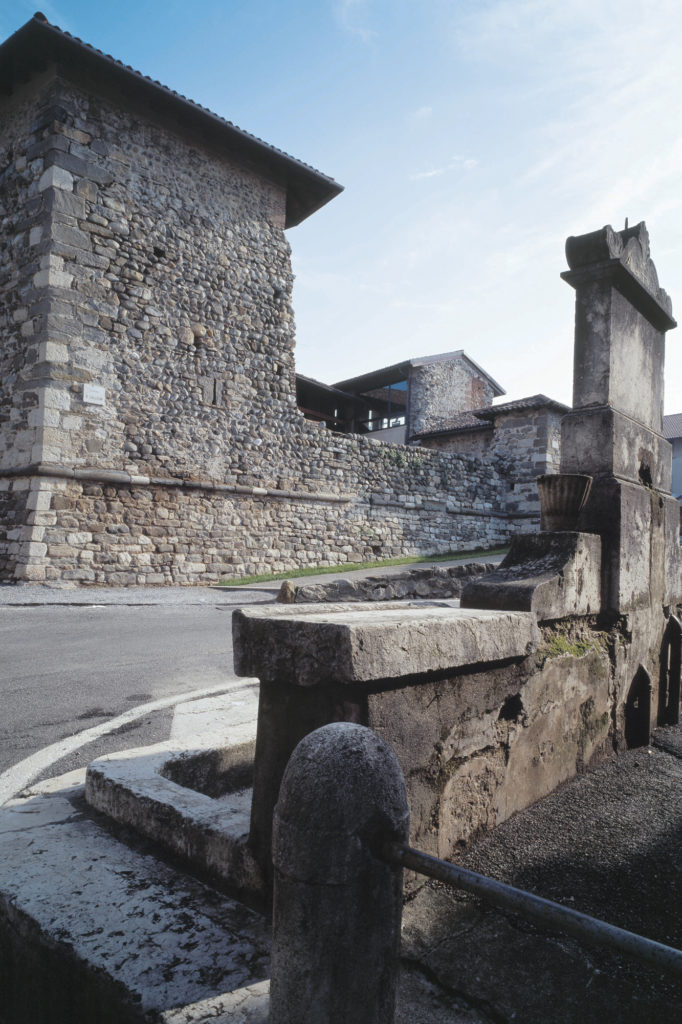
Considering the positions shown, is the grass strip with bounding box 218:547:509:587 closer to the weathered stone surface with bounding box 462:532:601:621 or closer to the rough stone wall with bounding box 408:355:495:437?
the rough stone wall with bounding box 408:355:495:437

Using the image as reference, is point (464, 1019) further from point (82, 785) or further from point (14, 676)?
point (14, 676)

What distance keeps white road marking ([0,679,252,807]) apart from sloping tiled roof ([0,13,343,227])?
37.0 ft

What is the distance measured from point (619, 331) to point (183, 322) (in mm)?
10472

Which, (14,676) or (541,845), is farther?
(14,676)

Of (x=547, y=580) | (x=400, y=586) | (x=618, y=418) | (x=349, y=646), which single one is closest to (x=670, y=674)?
(x=618, y=418)

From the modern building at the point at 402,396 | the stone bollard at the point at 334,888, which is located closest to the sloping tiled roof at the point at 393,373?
the modern building at the point at 402,396

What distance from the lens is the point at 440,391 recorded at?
25.0m

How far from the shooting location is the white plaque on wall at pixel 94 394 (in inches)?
431

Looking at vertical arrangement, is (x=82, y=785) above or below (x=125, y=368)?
below

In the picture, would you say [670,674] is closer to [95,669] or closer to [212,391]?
[95,669]

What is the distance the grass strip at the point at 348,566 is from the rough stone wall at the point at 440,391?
8.10 meters

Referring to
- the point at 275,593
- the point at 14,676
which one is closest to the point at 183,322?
the point at 275,593

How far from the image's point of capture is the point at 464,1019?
1.24m

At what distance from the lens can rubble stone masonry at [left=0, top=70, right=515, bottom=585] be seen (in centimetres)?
1062
